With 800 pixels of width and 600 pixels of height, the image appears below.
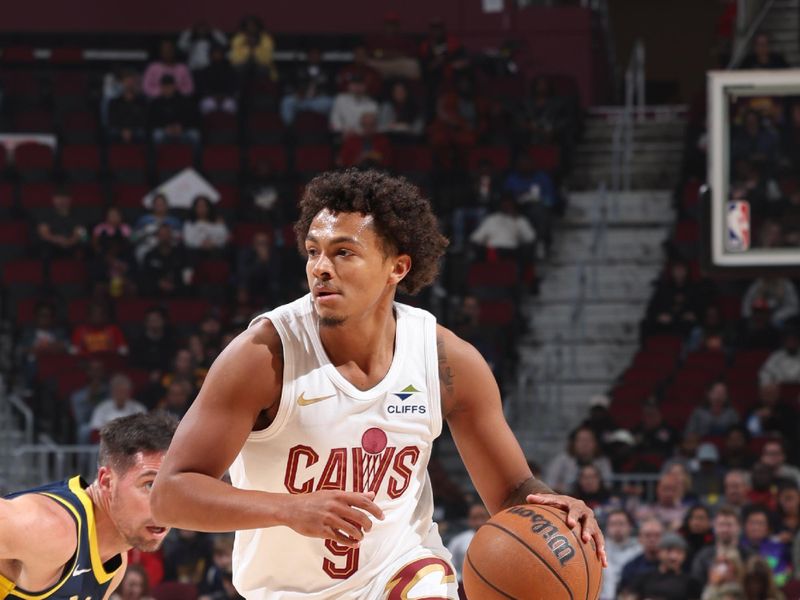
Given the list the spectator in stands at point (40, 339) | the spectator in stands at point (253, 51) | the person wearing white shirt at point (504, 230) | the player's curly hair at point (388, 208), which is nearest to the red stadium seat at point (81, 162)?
the spectator in stands at point (253, 51)

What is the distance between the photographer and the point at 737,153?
8141mm

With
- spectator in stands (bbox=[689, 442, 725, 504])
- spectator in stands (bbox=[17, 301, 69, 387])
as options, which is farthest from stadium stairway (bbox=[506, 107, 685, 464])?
spectator in stands (bbox=[17, 301, 69, 387])

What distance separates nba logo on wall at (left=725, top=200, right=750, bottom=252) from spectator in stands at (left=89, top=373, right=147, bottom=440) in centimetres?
502

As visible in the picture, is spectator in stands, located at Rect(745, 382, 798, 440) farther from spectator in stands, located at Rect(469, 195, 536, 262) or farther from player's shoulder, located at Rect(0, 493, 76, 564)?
player's shoulder, located at Rect(0, 493, 76, 564)

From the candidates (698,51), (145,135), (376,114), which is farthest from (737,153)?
(698,51)

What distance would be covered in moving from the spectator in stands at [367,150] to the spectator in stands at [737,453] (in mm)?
4405

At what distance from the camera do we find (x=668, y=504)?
377 inches

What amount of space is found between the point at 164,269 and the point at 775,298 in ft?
17.7

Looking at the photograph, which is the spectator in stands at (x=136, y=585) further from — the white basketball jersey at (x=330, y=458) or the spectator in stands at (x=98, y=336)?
the white basketball jersey at (x=330, y=458)

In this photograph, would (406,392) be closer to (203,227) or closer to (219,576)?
(219,576)

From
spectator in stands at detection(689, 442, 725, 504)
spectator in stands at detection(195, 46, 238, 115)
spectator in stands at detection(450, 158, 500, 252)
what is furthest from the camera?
spectator in stands at detection(195, 46, 238, 115)

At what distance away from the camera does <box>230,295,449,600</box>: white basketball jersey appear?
3.69m

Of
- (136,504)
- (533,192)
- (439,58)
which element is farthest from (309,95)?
(136,504)

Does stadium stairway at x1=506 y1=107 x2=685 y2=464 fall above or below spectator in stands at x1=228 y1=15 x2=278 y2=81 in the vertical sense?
below
